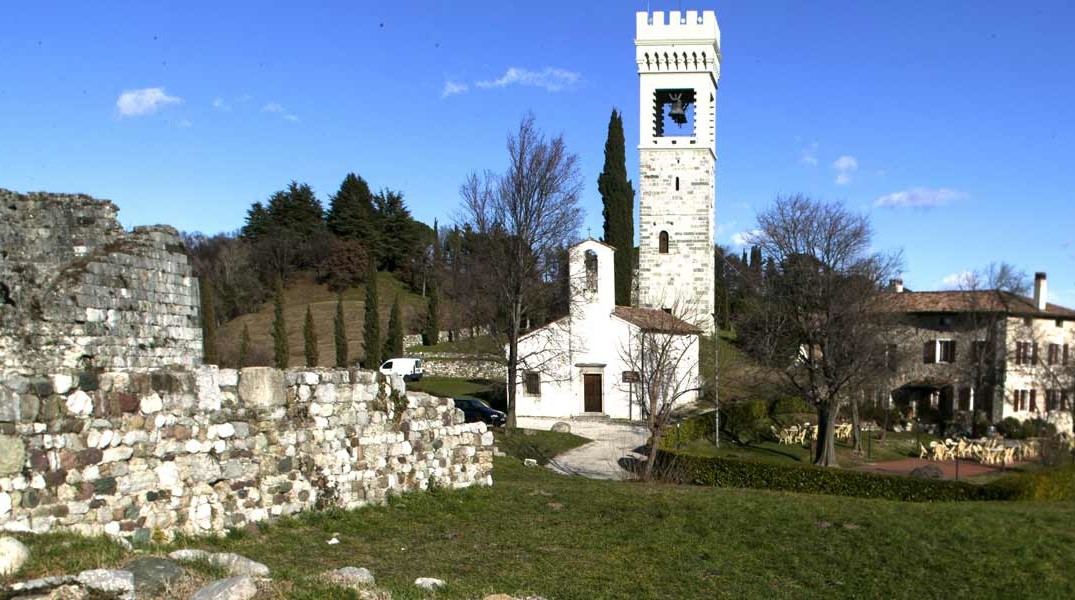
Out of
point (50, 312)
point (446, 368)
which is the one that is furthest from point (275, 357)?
point (50, 312)

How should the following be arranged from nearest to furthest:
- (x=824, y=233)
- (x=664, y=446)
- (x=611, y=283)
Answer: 1. (x=664, y=446)
2. (x=824, y=233)
3. (x=611, y=283)

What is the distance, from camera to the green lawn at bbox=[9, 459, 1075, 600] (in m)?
8.09

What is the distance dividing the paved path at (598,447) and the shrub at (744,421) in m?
4.22

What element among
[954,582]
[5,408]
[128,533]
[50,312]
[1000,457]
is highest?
[50,312]

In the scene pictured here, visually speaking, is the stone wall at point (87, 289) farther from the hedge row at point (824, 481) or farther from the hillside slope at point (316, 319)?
the hillside slope at point (316, 319)

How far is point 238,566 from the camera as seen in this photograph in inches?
249

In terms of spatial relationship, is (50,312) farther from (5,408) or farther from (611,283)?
(611,283)

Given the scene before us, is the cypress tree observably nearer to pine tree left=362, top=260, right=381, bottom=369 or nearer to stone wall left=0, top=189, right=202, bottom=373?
pine tree left=362, top=260, right=381, bottom=369

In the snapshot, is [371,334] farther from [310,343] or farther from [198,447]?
[198,447]

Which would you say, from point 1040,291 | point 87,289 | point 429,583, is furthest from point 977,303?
point 429,583

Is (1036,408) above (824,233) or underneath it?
underneath

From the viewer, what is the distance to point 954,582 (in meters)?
9.68

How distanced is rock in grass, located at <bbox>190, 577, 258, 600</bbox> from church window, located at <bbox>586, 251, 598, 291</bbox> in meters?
28.6

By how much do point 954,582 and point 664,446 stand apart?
50.0 feet
